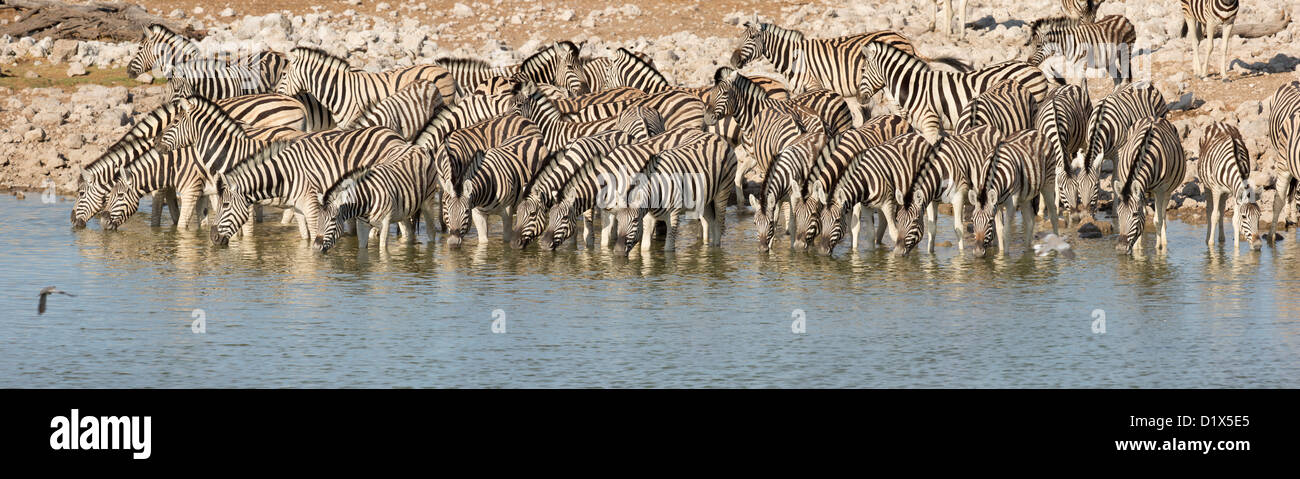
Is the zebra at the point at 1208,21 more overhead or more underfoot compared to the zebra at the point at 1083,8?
more underfoot

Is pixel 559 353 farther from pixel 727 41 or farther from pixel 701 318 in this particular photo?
pixel 727 41

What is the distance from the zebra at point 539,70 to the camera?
74.0 ft

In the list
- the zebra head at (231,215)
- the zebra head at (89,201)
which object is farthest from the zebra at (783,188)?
the zebra head at (89,201)

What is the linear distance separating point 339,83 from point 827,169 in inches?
307

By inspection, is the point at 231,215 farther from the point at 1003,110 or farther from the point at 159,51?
the point at 159,51

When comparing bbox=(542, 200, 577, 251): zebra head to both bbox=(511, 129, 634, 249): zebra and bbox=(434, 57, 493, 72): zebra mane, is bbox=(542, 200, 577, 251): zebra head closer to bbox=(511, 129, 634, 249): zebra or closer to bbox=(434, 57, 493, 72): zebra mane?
bbox=(511, 129, 634, 249): zebra

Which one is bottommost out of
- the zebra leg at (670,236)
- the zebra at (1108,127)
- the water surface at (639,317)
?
the water surface at (639,317)

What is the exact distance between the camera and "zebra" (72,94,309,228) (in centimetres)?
1823

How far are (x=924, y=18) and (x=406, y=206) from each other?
611 inches

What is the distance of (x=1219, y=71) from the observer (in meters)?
24.8

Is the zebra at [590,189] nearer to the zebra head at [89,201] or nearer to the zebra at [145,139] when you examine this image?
the zebra at [145,139]

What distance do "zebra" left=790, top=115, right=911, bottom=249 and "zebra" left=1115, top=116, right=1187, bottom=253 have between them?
2.23m

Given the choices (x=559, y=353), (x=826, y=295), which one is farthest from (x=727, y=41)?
(x=559, y=353)

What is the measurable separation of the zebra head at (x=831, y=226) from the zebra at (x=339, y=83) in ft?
23.7
